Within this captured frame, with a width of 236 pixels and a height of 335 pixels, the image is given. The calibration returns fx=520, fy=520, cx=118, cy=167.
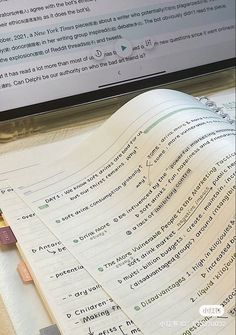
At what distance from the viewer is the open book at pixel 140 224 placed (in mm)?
436

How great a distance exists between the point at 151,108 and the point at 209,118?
65mm

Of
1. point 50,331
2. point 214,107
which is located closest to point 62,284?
point 50,331

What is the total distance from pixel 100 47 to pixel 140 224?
0.91ft

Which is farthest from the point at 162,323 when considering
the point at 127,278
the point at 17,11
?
the point at 17,11

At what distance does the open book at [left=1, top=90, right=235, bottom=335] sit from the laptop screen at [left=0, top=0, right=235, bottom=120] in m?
0.11

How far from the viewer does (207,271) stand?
0.45m

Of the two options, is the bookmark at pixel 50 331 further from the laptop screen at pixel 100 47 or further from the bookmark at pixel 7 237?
the laptop screen at pixel 100 47

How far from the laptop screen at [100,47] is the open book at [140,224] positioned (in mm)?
107

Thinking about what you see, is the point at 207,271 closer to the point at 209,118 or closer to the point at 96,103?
the point at 209,118

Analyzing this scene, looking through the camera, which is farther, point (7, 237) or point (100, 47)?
point (100, 47)

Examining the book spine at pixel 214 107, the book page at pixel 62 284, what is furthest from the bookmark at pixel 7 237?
the book spine at pixel 214 107

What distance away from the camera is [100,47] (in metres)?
0.68

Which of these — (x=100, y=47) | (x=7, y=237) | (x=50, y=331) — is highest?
(x=100, y=47)

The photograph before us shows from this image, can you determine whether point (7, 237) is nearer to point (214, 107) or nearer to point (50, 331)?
point (50, 331)
